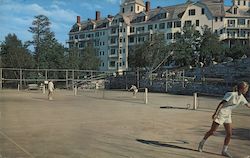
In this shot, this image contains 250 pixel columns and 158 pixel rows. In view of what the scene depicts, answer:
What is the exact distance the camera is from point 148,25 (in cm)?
7594

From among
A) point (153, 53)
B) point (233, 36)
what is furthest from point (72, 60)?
point (233, 36)

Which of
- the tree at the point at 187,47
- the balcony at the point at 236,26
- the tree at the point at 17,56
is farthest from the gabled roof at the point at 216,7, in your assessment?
the tree at the point at 17,56

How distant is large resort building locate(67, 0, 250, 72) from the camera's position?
226 feet

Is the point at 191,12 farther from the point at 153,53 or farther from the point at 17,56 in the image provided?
the point at 17,56

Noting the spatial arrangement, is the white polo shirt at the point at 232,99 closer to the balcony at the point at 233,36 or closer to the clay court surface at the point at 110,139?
the clay court surface at the point at 110,139

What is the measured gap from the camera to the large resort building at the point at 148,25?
6900 centimetres

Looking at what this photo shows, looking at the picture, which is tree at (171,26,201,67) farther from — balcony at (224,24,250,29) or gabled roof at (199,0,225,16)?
balcony at (224,24,250,29)

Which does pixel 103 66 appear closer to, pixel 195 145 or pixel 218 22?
pixel 218 22

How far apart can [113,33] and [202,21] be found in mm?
21920

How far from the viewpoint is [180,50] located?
5409 centimetres

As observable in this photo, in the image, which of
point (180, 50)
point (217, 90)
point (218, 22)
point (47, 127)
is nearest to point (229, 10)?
point (218, 22)

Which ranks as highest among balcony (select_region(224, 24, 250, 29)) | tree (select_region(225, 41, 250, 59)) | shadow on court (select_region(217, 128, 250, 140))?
balcony (select_region(224, 24, 250, 29))

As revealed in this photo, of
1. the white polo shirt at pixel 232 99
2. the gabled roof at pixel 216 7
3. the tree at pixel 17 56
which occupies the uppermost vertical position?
the gabled roof at pixel 216 7

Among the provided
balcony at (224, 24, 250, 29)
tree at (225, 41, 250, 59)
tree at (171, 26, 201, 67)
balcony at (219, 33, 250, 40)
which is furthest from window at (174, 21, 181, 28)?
tree at (171, 26, 201, 67)
